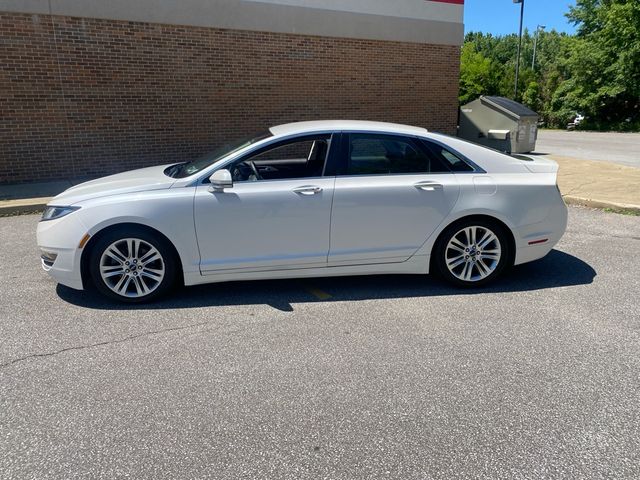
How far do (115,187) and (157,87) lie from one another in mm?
6792

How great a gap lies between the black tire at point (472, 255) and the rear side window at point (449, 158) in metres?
0.48

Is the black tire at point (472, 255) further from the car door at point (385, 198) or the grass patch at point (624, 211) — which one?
the grass patch at point (624, 211)

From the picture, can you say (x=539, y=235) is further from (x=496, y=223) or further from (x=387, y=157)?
(x=387, y=157)

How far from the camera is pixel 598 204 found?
795 cm

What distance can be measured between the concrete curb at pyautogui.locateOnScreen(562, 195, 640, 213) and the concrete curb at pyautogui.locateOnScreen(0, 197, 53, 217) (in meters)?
8.46

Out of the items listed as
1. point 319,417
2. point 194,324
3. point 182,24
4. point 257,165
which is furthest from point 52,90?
point 319,417

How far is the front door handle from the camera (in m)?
4.51

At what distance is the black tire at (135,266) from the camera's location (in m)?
4.19

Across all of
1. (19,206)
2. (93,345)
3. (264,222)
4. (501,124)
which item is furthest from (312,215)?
(501,124)

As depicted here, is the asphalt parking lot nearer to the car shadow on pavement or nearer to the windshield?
the car shadow on pavement

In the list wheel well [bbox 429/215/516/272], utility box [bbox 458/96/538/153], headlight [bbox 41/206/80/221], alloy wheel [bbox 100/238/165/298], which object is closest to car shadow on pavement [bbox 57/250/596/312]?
alloy wheel [bbox 100/238/165/298]

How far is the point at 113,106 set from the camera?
1016cm

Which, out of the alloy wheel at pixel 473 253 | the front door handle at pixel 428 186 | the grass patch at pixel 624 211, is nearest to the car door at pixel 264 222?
the front door handle at pixel 428 186

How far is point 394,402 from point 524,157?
10.8 ft
